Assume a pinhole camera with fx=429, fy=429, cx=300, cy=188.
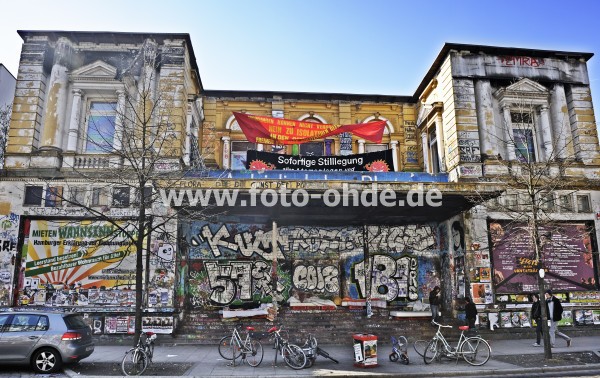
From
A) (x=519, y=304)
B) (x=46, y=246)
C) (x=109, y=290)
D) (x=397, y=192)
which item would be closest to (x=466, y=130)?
(x=397, y=192)

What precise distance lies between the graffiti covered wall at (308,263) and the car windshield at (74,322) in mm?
6801

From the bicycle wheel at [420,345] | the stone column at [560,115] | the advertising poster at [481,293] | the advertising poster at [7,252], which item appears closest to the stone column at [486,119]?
the stone column at [560,115]

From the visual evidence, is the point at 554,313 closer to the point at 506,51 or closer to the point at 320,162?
the point at 320,162

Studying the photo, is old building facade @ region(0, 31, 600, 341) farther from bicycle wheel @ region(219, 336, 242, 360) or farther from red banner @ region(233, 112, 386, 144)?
bicycle wheel @ region(219, 336, 242, 360)

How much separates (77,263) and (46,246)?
52.4 inches

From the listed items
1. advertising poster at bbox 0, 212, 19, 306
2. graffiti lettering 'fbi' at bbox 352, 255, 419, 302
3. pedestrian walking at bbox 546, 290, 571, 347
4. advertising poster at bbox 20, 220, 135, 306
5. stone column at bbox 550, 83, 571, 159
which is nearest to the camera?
pedestrian walking at bbox 546, 290, 571, 347

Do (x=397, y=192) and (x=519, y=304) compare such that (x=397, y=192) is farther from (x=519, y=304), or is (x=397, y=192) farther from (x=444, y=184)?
(x=519, y=304)

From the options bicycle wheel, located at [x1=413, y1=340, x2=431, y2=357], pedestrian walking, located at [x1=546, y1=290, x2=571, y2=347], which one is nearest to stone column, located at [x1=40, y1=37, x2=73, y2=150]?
bicycle wheel, located at [x1=413, y1=340, x2=431, y2=357]

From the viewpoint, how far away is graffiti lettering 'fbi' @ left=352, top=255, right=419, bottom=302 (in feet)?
61.0

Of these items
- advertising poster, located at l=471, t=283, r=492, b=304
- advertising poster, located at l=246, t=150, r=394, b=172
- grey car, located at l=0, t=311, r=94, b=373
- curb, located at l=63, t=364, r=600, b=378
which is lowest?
curb, located at l=63, t=364, r=600, b=378

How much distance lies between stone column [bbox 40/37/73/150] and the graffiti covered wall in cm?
623

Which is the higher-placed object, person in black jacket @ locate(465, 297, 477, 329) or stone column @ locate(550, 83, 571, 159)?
stone column @ locate(550, 83, 571, 159)

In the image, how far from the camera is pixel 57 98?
17188 millimetres

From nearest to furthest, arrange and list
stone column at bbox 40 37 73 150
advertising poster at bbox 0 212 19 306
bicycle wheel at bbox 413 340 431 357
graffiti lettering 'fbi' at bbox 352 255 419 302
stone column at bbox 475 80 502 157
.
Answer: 1. bicycle wheel at bbox 413 340 431 357
2. advertising poster at bbox 0 212 19 306
3. stone column at bbox 40 37 73 150
4. stone column at bbox 475 80 502 157
5. graffiti lettering 'fbi' at bbox 352 255 419 302
